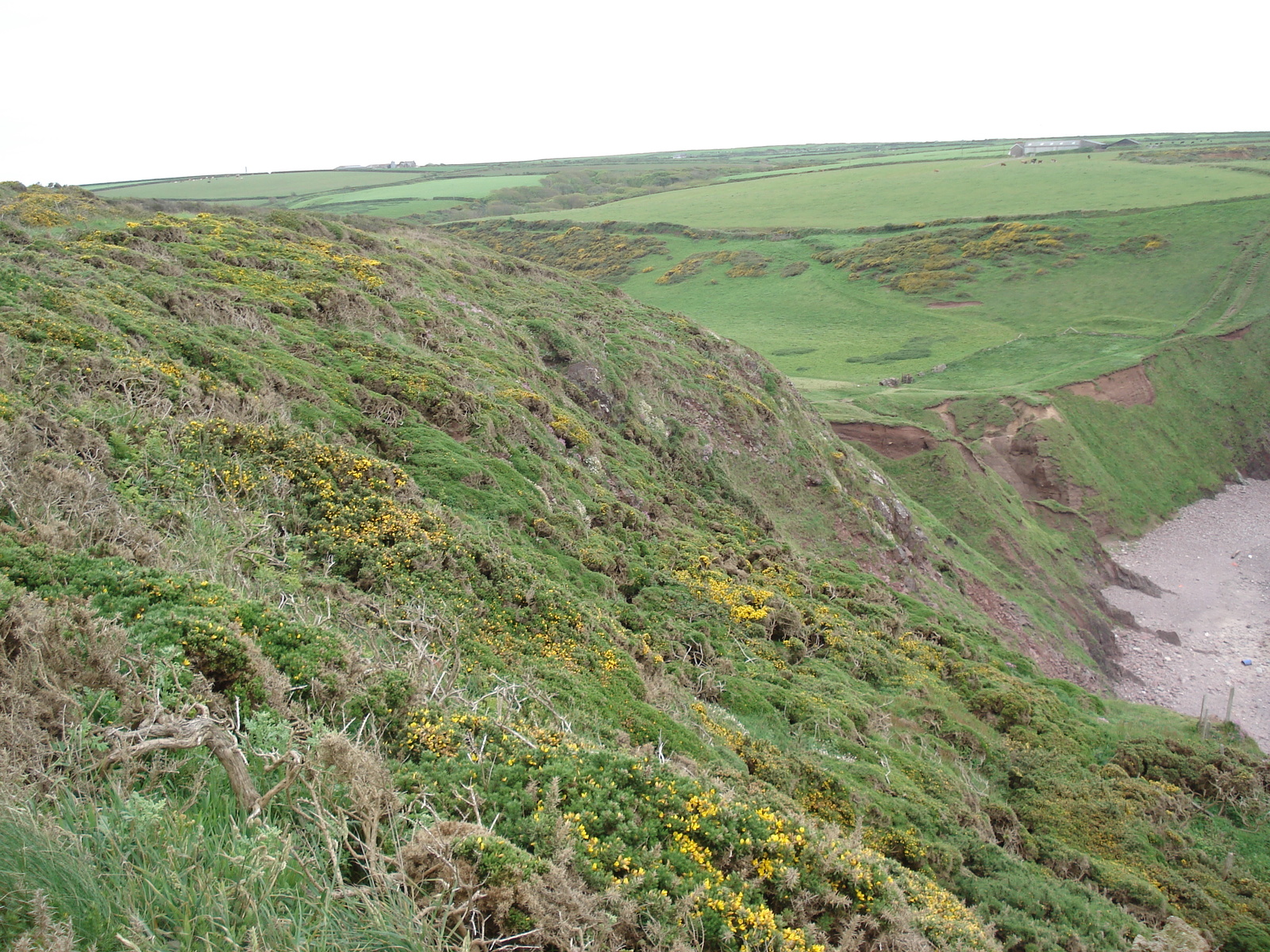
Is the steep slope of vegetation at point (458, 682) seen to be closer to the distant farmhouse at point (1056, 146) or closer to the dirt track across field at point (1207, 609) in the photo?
the dirt track across field at point (1207, 609)

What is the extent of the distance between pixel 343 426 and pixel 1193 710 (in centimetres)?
3158

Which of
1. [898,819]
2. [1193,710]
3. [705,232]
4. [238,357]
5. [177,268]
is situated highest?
[705,232]

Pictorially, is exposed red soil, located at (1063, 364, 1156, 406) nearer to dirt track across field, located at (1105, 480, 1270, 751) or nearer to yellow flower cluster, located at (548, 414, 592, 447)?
dirt track across field, located at (1105, 480, 1270, 751)

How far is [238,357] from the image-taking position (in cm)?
1416

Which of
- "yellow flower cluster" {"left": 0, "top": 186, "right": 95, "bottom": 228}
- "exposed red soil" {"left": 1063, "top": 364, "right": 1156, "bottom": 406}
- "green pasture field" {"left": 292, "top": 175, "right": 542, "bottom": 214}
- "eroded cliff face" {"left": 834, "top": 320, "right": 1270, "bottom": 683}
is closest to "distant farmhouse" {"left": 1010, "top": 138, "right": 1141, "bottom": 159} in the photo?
"green pasture field" {"left": 292, "top": 175, "right": 542, "bottom": 214}

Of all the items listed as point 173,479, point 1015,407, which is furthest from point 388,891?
point 1015,407

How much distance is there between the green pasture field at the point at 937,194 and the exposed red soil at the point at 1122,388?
4806cm

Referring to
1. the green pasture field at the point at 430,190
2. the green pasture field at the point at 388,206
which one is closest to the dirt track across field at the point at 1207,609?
the green pasture field at the point at 388,206

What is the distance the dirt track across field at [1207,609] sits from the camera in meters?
28.4

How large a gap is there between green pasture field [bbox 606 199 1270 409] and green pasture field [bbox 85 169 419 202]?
99.0 m

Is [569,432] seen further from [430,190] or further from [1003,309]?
[430,190]

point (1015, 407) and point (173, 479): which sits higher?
point (173, 479)

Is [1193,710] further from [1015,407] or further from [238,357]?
[238,357]

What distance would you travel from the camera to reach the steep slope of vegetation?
469 cm
